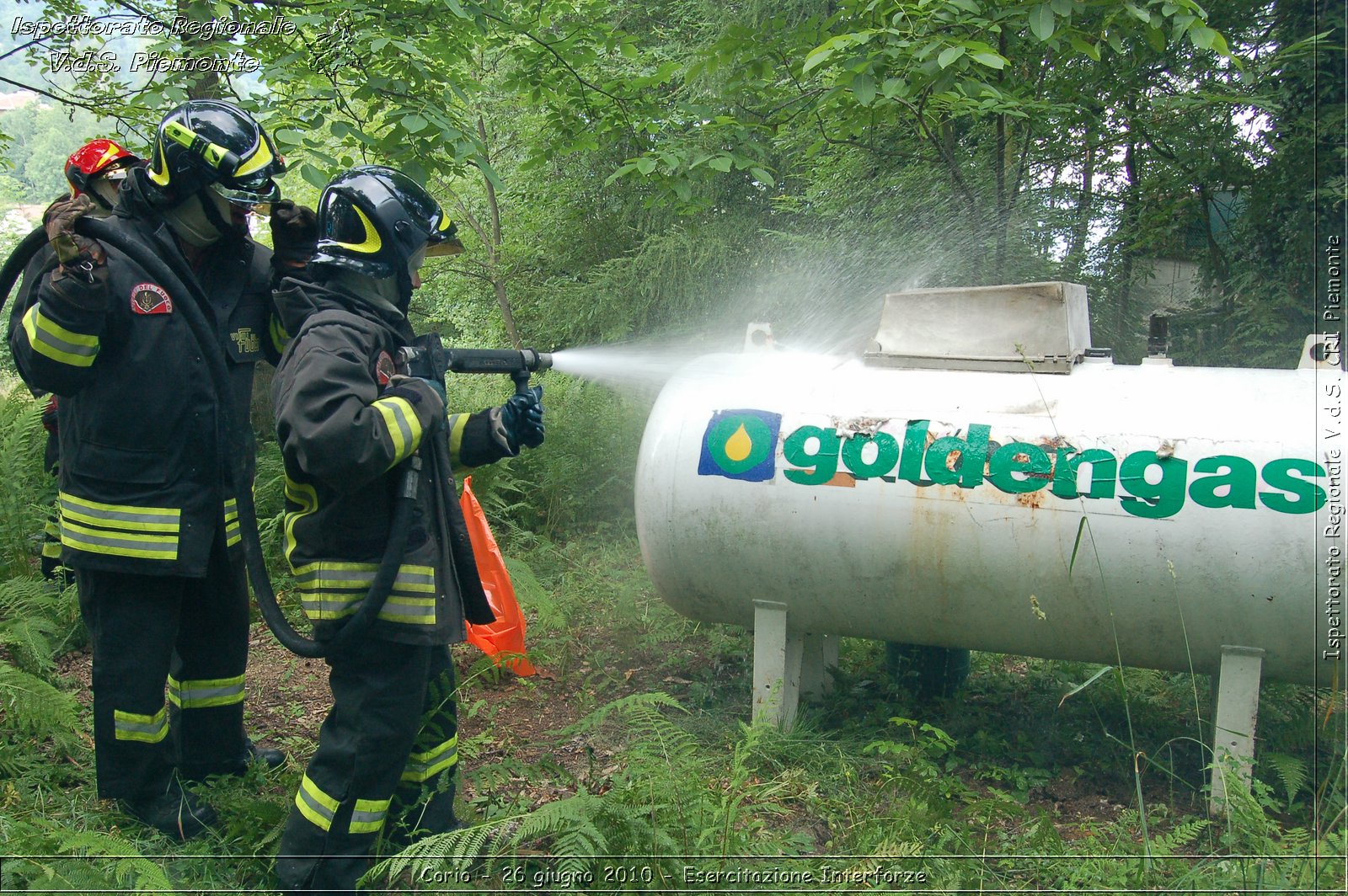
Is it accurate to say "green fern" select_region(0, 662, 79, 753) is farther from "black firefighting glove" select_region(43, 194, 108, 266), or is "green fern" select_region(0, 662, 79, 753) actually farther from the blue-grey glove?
the blue-grey glove

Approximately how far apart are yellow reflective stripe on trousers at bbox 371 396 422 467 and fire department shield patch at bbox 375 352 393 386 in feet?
0.49

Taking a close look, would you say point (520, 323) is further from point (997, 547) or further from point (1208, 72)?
point (997, 547)

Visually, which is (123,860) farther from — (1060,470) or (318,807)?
(1060,470)

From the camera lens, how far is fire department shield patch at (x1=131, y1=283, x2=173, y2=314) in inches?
117

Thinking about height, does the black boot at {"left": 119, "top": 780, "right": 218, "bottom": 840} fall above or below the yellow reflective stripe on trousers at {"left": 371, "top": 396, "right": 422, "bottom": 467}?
below

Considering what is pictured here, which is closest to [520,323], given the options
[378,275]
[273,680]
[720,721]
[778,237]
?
[778,237]

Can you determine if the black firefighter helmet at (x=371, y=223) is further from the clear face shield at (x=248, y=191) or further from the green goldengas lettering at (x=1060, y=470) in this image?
the green goldengas lettering at (x=1060, y=470)

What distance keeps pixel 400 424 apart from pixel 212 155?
1.31 meters

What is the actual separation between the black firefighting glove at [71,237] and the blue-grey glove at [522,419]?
1.33 m

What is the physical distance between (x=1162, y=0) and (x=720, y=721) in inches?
155

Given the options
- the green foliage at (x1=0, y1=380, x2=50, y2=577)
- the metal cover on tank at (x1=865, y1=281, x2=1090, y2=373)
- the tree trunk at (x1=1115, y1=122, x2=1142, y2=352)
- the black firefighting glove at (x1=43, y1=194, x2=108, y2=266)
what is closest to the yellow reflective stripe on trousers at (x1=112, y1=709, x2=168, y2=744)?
the black firefighting glove at (x1=43, y1=194, x2=108, y2=266)

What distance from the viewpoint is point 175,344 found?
3.05 metres

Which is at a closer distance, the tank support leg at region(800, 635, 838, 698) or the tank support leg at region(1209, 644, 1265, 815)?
the tank support leg at region(1209, 644, 1265, 815)

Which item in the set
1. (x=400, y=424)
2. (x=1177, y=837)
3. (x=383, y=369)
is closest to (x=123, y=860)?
(x=400, y=424)
